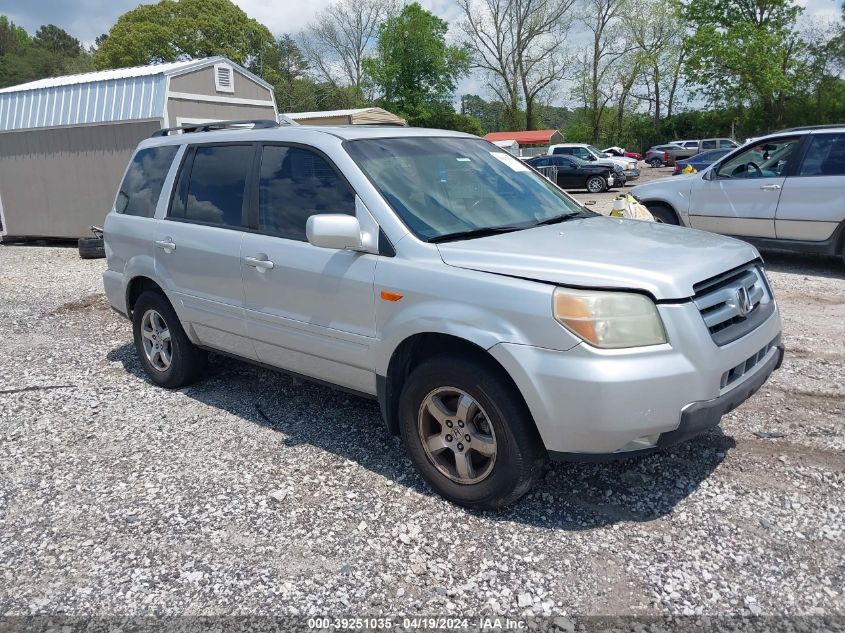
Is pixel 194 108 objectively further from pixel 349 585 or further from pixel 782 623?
pixel 782 623

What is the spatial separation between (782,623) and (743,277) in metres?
1.65

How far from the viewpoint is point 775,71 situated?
43.8 meters

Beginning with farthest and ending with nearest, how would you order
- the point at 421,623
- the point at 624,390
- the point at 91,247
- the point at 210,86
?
1. the point at 210,86
2. the point at 91,247
3. the point at 624,390
4. the point at 421,623

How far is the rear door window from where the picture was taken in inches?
177

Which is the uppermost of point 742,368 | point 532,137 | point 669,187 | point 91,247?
point 532,137

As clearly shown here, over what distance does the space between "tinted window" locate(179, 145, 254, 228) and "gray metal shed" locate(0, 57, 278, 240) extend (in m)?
9.13

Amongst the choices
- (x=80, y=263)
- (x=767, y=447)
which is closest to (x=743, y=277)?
(x=767, y=447)

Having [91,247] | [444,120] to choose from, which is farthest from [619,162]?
[444,120]

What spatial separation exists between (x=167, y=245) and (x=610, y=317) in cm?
331

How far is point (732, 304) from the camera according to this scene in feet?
10.7

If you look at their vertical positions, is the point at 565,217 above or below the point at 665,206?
above

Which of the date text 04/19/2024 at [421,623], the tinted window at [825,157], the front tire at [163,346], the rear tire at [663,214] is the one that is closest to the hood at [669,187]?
the rear tire at [663,214]

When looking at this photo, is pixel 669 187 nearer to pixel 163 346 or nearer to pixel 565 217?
pixel 565 217

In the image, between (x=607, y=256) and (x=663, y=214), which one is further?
(x=663, y=214)
